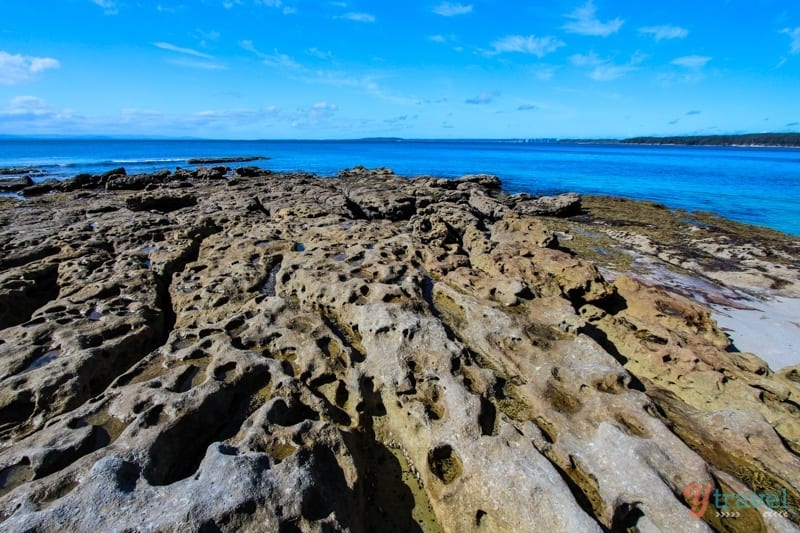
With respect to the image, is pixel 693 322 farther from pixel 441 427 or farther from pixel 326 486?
pixel 326 486

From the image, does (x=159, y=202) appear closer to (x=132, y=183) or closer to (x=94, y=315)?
(x=94, y=315)

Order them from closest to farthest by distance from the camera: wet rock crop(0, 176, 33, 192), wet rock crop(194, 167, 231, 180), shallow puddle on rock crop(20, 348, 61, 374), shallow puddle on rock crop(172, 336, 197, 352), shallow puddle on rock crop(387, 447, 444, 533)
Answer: shallow puddle on rock crop(387, 447, 444, 533) < shallow puddle on rock crop(20, 348, 61, 374) < shallow puddle on rock crop(172, 336, 197, 352) < wet rock crop(0, 176, 33, 192) < wet rock crop(194, 167, 231, 180)

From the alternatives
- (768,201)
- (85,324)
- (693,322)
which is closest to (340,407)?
(85,324)

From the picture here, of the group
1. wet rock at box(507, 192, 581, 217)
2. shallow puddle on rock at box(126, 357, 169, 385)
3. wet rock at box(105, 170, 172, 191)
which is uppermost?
shallow puddle on rock at box(126, 357, 169, 385)

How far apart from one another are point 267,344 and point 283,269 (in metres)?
2.99

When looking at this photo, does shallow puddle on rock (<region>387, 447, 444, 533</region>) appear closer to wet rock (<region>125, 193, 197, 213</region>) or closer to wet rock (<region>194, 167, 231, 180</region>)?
wet rock (<region>125, 193, 197, 213</region>)

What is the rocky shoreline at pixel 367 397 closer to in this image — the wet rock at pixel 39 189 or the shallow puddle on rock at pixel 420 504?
the shallow puddle on rock at pixel 420 504

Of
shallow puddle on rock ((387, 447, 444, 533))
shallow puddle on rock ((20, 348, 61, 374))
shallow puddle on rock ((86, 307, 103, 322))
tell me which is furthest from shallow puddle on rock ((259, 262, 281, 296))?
shallow puddle on rock ((387, 447, 444, 533))

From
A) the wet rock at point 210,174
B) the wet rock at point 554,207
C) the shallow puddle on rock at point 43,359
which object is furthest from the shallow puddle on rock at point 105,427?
the wet rock at point 210,174

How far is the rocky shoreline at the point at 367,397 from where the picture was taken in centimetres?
371

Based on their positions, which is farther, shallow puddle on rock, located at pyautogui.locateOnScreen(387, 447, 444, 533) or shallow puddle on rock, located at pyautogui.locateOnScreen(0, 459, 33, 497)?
shallow puddle on rock, located at pyautogui.locateOnScreen(387, 447, 444, 533)

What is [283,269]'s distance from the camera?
9023 mm

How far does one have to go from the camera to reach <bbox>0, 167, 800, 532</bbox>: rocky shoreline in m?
3.71

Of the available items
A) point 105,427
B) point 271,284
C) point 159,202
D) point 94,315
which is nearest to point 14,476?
point 105,427
